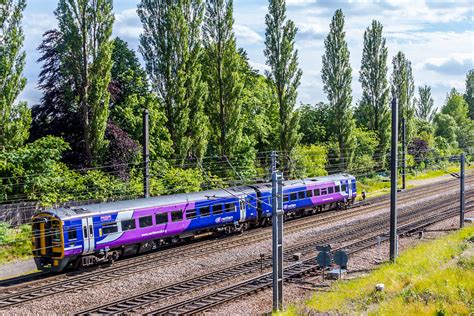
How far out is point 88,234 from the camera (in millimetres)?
25375

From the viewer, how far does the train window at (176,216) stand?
2961 centimetres

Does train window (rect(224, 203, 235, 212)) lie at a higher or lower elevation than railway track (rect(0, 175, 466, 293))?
higher

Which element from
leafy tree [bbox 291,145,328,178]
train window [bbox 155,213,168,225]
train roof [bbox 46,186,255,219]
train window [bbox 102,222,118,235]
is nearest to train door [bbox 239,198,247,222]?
train roof [bbox 46,186,255,219]

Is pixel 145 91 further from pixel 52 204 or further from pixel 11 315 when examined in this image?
pixel 11 315

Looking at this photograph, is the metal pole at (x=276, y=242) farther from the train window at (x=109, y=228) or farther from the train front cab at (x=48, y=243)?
the train front cab at (x=48, y=243)

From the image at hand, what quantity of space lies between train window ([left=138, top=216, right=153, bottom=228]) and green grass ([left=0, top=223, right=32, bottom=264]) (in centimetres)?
574

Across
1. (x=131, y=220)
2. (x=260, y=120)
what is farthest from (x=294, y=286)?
(x=260, y=120)

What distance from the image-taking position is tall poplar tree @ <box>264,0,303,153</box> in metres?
50.4

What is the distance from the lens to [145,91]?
46.6 metres

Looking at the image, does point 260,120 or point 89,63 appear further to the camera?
point 260,120

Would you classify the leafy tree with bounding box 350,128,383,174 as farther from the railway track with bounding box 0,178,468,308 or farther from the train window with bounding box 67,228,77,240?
the train window with bounding box 67,228,77,240

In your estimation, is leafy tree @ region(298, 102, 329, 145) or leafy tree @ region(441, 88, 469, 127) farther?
leafy tree @ region(441, 88, 469, 127)

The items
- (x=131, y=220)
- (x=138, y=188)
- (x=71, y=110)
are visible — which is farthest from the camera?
(x=71, y=110)

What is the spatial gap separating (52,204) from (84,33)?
1221cm
